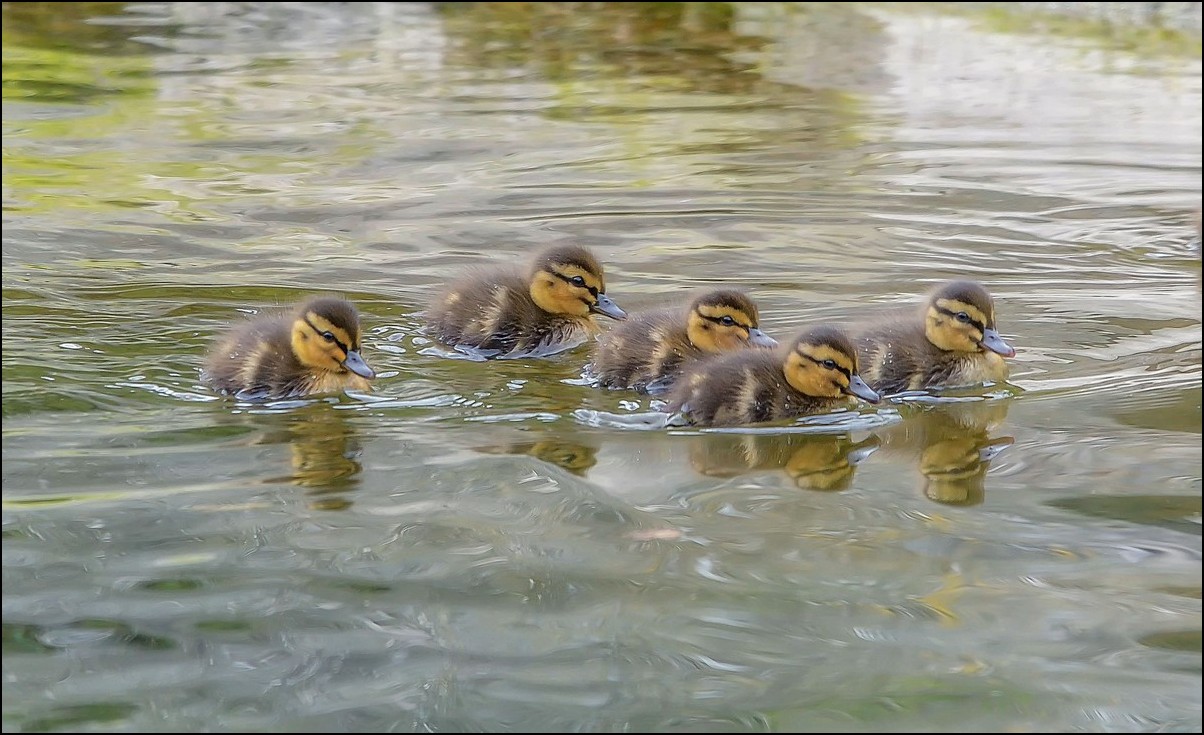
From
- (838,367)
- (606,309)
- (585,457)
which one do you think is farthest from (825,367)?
(606,309)

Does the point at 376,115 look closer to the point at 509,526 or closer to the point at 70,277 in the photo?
the point at 70,277

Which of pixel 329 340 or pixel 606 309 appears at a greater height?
pixel 329 340

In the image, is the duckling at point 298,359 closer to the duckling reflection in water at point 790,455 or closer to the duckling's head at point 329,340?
the duckling's head at point 329,340

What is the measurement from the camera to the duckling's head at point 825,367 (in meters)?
3.35

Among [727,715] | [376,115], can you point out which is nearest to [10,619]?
[727,715]

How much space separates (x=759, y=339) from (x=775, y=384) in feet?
1.10

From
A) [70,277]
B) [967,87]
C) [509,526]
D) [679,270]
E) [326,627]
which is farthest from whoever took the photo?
[967,87]

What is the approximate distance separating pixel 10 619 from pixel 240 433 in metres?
0.97

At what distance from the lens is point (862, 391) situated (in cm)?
338

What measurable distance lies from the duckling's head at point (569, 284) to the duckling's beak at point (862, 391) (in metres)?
0.77

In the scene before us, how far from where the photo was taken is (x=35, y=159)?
6.10m

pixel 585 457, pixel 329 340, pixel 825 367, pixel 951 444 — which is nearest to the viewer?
pixel 585 457

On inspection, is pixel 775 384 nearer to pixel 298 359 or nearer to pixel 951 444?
pixel 951 444

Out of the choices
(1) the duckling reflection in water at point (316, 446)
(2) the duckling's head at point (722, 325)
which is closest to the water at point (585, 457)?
(1) the duckling reflection in water at point (316, 446)
